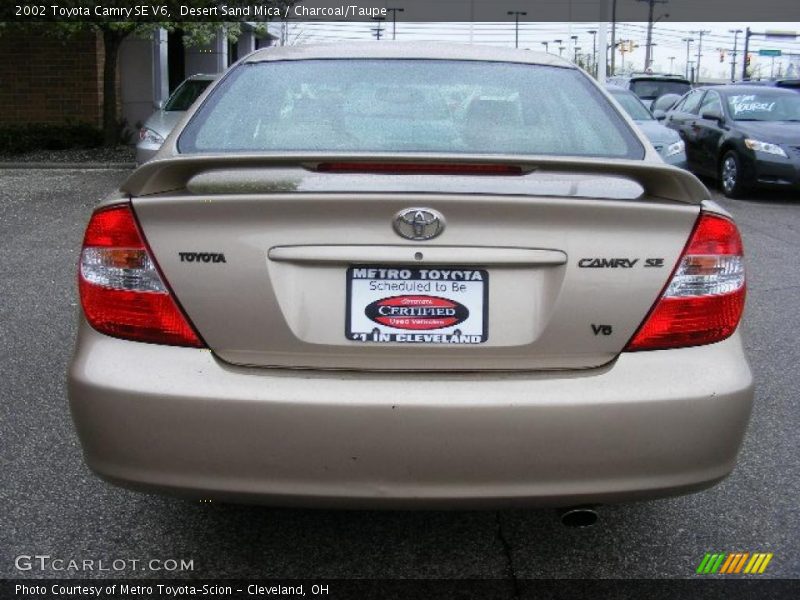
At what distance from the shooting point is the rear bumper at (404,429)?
2.50 meters

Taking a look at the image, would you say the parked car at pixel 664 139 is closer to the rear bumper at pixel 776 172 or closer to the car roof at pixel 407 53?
the rear bumper at pixel 776 172

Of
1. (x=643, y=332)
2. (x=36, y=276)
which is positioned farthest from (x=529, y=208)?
(x=36, y=276)

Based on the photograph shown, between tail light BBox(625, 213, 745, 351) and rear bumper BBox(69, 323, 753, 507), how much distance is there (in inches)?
2.4

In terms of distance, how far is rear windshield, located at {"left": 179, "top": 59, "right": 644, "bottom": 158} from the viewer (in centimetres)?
340

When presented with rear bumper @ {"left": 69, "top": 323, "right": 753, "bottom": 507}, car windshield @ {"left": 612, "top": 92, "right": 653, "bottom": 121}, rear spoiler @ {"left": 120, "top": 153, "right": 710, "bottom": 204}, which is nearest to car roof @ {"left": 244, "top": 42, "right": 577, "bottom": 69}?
rear spoiler @ {"left": 120, "top": 153, "right": 710, "bottom": 204}

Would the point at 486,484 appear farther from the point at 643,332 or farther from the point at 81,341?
the point at 81,341

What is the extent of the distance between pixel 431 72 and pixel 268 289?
5.04 feet

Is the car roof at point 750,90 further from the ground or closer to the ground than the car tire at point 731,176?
further from the ground

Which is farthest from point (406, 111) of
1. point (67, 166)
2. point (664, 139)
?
point (67, 166)

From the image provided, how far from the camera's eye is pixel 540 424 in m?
Answer: 2.50

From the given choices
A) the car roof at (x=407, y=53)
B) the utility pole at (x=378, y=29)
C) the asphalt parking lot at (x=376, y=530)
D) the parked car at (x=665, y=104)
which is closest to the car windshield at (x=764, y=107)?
the parked car at (x=665, y=104)

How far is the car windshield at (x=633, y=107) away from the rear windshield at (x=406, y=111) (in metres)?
10.6

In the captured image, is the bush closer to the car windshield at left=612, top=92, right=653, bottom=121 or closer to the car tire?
the car windshield at left=612, top=92, right=653, bottom=121

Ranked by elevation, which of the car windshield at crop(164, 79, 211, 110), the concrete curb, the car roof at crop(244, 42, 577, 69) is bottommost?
the concrete curb
